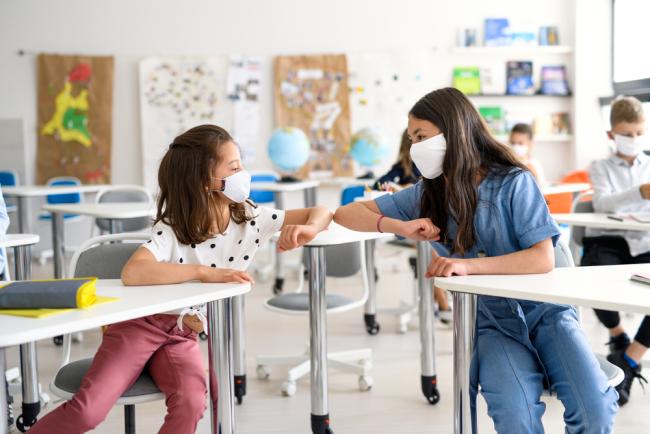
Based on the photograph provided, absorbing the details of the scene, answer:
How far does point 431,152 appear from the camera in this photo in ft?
6.52

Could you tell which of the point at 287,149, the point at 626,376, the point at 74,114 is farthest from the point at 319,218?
the point at 74,114

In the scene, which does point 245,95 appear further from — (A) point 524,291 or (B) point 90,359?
(A) point 524,291

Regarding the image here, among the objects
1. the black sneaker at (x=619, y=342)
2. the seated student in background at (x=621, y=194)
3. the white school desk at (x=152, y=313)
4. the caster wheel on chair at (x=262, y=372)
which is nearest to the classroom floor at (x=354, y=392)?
the caster wheel on chair at (x=262, y=372)

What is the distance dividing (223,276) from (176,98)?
5321 mm

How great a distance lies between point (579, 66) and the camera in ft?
21.9

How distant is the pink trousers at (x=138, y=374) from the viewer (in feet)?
5.58

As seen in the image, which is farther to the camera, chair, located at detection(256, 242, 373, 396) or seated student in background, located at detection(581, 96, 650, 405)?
seated student in background, located at detection(581, 96, 650, 405)

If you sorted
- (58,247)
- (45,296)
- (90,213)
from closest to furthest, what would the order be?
(45,296)
(90,213)
(58,247)

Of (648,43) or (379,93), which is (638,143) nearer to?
(648,43)

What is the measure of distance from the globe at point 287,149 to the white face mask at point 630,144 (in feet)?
7.39

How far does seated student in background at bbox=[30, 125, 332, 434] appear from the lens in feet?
5.80

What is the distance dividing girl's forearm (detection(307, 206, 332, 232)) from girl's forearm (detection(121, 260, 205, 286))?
0.42 m

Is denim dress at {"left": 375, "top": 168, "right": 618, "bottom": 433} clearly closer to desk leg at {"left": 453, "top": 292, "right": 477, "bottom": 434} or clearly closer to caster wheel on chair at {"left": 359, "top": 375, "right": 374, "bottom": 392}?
desk leg at {"left": 453, "top": 292, "right": 477, "bottom": 434}

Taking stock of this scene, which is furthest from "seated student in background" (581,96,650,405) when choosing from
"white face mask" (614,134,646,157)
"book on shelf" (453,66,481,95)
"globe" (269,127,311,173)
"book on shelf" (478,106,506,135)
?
"book on shelf" (453,66,481,95)
